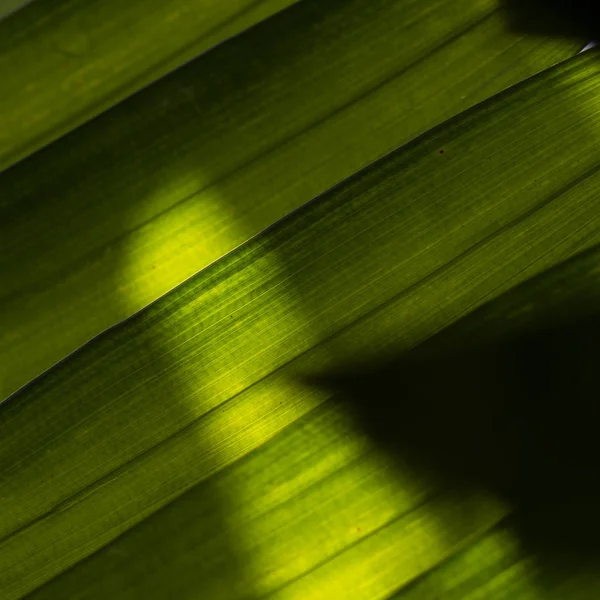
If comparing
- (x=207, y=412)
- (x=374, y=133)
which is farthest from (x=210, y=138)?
(x=207, y=412)

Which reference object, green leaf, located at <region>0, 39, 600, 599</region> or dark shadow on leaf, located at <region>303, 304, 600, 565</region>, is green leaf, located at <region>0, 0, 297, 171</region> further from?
dark shadow on leaf, located at <region>303, 304, 600, 565</region>

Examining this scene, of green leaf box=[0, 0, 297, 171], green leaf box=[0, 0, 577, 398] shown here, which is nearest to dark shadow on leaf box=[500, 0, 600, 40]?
green leaf box=[0, 0, 577, 398]

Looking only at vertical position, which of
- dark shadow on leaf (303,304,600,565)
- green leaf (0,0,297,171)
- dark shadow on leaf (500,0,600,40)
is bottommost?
dark shadow on leaf (303,304,600,565)

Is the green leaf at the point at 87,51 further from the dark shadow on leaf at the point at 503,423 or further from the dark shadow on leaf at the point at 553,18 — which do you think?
the dark shadow on leaf at the point at 503,423

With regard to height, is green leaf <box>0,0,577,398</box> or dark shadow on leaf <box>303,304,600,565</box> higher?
green leaf <box>0,0,577,398</box>

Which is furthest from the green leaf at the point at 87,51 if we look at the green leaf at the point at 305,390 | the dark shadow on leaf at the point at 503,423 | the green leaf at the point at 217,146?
the dark shadow on leaf at the point at 503,423

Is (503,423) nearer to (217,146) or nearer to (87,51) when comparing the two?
(217,146)

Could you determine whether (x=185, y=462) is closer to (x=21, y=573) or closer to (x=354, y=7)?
(x=21, y=573)
